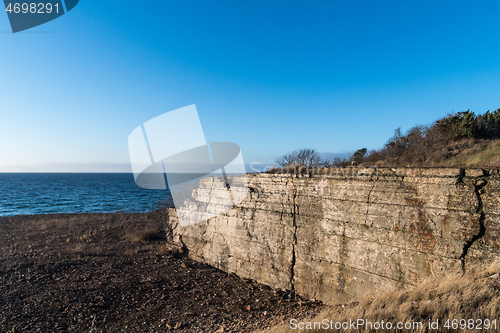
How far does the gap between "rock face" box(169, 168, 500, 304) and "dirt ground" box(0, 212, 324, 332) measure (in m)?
0.81

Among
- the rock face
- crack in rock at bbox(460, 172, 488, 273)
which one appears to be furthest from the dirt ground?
crack in rock at bbox(460, 172, 488, 273)

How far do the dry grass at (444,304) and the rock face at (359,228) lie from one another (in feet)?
2.27

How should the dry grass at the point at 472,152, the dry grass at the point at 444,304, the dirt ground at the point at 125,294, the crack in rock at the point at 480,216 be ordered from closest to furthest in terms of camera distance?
the dry grass at the point at 444,304, the crack in rock at the point at 480,216, the dirt ground at the point at 125,294, the dry grass at the point at 472,152

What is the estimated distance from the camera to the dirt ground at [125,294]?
17.1 ft

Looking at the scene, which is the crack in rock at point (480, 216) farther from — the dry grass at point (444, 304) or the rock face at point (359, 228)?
the dry grass at point (444, 304)

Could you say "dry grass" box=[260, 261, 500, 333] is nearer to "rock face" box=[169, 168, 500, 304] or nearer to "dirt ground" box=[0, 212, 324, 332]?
"rock face" box=[169, 168, 500, 304]

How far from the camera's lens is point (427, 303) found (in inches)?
135

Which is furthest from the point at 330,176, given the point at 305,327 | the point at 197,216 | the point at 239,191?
the point at 197,216

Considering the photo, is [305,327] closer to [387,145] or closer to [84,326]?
[84,326]

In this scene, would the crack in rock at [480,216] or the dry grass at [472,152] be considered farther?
the dry grass at [472,152]

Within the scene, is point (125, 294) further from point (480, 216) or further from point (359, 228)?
point (480, 216)

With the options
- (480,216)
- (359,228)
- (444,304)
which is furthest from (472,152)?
(444,304)

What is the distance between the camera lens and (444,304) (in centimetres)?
328

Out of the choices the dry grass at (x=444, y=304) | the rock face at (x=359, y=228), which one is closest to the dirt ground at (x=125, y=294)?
the rock face at (x=359, y=228)
